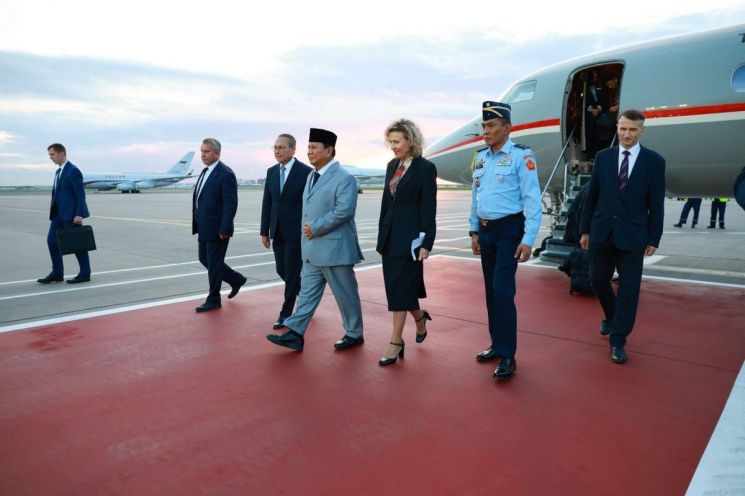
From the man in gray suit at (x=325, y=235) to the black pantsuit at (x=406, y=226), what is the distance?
0.34m

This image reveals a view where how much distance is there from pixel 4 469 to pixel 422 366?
8.48 feet

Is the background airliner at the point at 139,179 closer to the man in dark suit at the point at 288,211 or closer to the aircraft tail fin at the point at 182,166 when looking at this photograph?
the aircraft tail fin at the point at 182,166

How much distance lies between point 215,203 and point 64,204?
304 centimetres

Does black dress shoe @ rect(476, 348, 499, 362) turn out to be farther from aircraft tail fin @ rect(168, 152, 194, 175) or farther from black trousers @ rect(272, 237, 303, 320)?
aircraft tail fin @ rect(168, 152, 194, 175)

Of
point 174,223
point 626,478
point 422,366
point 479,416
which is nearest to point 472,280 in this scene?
point 422,366

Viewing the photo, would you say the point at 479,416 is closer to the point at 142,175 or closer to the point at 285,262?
the point at 285,262

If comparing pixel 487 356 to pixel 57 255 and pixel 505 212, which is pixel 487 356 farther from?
pixel 57 255

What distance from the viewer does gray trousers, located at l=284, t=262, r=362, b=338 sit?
4.13 m

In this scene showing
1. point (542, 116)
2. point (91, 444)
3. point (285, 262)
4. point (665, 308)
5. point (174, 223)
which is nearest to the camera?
point (91, 444)

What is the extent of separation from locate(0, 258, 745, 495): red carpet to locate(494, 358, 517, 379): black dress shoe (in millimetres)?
71

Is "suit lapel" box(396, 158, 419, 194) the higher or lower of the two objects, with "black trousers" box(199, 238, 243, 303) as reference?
higher

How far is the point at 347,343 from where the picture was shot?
429 cm

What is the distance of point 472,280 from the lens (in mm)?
7250

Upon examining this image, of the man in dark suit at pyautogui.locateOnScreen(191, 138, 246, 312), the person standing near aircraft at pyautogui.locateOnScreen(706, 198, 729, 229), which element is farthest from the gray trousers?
the person standing near aircraft at pyautogui.locateOnScreen(706, 198, 729, 229)
